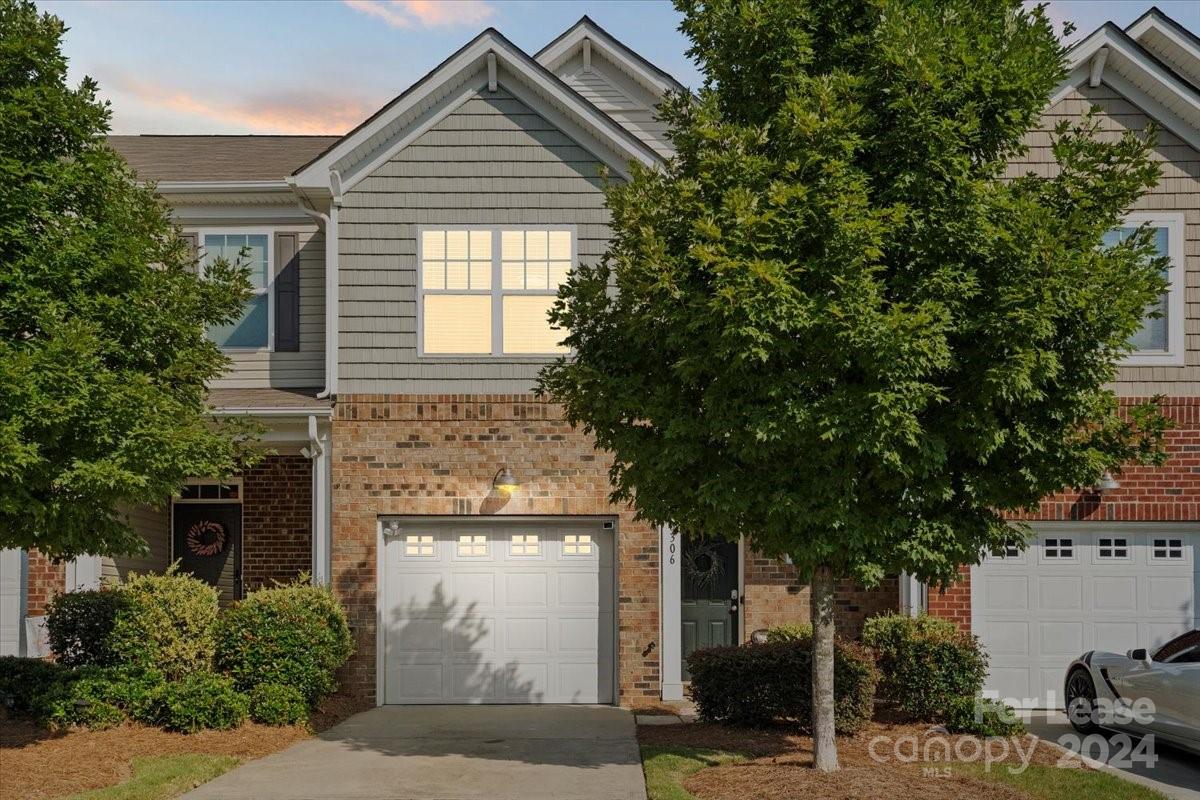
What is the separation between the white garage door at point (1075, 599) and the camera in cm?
1483

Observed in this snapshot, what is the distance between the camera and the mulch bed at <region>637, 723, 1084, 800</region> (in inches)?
366

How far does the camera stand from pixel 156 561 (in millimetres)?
18250

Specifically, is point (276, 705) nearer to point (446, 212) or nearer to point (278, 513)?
point (278, 513)

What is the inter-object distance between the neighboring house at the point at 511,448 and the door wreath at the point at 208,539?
2915 millimetres

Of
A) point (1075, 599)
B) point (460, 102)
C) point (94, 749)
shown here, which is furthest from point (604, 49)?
point (94, 749)

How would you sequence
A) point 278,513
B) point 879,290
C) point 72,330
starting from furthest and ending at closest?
point 278,513 < point 72,330 < point 879,290

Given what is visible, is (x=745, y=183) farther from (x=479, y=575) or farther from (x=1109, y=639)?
(x=1109, y=639)

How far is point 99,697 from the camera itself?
12219 millimetres

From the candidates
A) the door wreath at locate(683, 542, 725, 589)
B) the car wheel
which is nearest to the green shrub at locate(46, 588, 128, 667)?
the door wreath at locate(683, 542, 725, 589)

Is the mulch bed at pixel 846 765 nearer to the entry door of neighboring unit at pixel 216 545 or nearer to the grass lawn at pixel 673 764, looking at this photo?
the grass lawn at pixel 673 764

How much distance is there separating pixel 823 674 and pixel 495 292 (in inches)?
262

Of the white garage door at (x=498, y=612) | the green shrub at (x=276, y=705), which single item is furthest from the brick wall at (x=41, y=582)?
the green shrub at (x=276, y=705)

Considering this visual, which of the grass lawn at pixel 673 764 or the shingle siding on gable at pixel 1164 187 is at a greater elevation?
the shingle siding on gable at pixel 1164 187

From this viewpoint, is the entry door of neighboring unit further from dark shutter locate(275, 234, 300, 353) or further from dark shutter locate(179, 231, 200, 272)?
dark shutter locate(179, 231, 200, 272)
